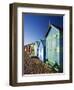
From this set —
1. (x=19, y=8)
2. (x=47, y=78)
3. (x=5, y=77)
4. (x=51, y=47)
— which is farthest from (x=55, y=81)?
(x=19, y=8)

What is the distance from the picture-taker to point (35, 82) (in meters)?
1.62

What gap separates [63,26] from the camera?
5.59 ft

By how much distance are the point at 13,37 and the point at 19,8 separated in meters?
0.18

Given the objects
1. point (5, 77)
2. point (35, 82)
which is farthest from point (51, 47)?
point (5, 77)

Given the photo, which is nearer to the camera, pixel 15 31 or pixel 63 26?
pixel 15 31

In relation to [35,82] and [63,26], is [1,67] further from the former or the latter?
[63,26]

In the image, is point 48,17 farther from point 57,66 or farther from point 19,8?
point 57,66

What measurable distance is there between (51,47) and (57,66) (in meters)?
0.13

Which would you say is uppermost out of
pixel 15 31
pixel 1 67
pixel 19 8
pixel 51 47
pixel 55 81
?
pixel 19 8

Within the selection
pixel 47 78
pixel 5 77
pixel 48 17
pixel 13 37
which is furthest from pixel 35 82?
pixel 48 17

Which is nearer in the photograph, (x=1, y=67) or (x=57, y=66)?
(x=1, y=67)

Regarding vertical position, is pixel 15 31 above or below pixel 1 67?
above

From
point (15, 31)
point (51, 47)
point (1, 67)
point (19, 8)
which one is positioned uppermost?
Answer: point (19, 8)

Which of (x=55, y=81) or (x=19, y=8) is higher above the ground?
(x=19, y=8)
